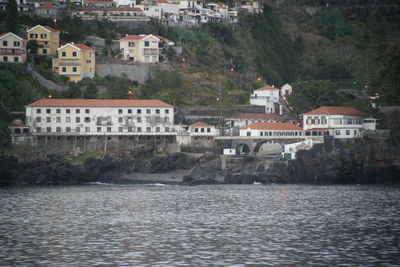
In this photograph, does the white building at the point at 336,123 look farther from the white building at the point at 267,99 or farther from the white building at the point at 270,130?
the white building at the point at 267,99

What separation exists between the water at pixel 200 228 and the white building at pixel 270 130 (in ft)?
75.0

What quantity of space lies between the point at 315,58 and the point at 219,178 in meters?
Result: 66.3

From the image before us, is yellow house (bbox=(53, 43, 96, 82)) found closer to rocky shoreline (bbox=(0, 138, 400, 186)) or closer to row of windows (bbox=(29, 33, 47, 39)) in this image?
row of windows (bbox=(29, 33, 47, 39))

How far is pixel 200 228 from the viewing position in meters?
56.9

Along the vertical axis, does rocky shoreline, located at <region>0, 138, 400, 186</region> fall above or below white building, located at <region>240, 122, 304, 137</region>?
below

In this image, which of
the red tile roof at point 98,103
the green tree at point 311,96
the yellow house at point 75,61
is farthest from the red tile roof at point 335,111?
the yellow house at point 75,61

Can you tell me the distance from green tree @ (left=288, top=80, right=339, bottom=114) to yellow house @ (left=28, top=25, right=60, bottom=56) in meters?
36.4

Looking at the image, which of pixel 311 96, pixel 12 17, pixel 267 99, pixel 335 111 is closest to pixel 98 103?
pixel 267 99

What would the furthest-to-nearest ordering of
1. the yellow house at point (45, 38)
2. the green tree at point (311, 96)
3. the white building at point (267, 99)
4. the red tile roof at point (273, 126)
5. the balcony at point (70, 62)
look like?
the yellow house at point (45, 38), the white building at point (267, 99), the balcony at point (70, 62), the green tree at point (311, 96), the red tile roof at point (273, 126)

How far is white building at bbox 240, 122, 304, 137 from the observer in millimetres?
110188

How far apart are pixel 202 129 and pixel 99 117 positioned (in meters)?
13.3

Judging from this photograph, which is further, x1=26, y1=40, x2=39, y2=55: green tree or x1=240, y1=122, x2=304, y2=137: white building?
x1=26, y1=40, x2=39, y2=55: green tree

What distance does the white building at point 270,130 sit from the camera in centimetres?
11019

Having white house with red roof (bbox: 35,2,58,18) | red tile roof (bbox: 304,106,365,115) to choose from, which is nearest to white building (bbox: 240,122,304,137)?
red tile roof (bbox: 304,106,365,115)
